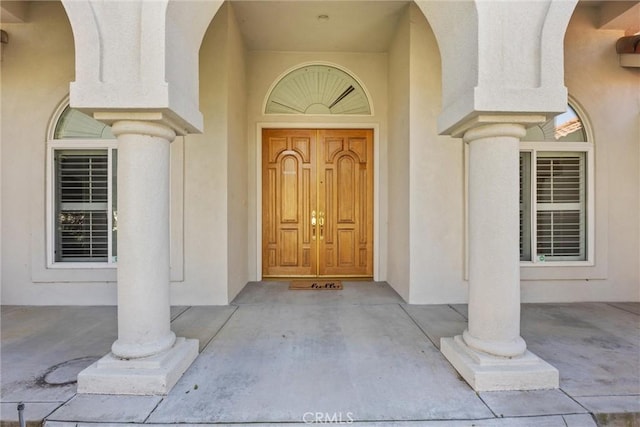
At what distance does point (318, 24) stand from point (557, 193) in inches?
159

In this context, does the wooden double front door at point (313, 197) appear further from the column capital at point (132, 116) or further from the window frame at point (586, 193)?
the column capital at point (132, 116)

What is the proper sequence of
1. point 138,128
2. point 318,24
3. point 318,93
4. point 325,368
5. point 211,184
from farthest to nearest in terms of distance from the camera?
point 318,93 → point 318,24 → point 211,184 → point 325,368 → point 138,128

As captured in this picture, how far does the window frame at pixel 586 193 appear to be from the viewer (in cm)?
477

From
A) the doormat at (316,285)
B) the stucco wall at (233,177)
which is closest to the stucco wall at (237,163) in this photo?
the stucco wall at (233,177)

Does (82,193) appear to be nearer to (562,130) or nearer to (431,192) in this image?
(431,192)

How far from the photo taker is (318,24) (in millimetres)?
4953

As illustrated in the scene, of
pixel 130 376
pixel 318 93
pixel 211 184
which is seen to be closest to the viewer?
pixel 130 376

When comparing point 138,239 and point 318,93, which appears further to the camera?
point 318,93

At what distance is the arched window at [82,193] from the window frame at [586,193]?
5542 millimetres

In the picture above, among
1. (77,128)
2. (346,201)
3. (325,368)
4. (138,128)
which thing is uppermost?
(77,128)

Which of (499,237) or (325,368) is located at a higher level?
(499,237)

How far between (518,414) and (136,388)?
8.21ft

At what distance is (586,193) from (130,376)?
5635 mm

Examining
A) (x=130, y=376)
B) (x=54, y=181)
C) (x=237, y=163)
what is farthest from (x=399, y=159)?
(x=54, y=181)
